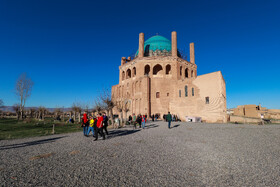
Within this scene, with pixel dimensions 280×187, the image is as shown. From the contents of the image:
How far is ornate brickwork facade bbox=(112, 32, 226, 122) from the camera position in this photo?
23.0 meters

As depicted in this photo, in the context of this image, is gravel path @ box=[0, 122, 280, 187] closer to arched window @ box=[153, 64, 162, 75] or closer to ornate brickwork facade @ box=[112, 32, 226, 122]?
ornate brickwork facade @ box=[112, 32, 226, 122]

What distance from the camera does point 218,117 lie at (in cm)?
2206

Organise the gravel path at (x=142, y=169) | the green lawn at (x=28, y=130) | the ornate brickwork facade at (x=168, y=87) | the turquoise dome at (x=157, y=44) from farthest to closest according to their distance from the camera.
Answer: the turquoise dome at (x=157, y=44) → the ornate brickwork facade at (x=168, y=87) → the green lawn at (x=28, y=130) → the gravel path at (x=142, y=169)

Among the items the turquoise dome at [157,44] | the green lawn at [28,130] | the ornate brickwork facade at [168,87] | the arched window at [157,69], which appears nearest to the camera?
the green lawn at [28,130]

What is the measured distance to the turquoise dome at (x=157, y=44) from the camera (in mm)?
34031

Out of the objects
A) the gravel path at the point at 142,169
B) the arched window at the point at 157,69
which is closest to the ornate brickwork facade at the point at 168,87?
the arched window at the point at 157,69

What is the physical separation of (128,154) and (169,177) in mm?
2437

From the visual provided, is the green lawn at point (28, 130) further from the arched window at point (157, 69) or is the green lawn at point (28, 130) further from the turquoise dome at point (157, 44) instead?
the turquoise dome at point (157, 44)

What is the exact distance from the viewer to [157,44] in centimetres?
3472

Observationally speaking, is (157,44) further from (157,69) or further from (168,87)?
(168,87)

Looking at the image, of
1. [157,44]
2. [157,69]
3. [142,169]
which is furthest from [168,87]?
[142,169]

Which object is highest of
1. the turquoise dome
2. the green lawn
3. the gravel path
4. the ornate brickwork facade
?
the turquoise dome

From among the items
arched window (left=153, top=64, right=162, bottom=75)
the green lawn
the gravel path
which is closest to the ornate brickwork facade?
arched window (left=153, top=64, right=162, bottom=75)

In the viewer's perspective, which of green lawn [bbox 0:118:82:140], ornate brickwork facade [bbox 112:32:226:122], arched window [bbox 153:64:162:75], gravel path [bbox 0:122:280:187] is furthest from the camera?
arched window [bbox 153:64:162:75]
